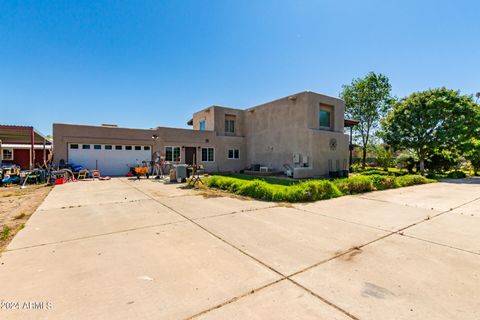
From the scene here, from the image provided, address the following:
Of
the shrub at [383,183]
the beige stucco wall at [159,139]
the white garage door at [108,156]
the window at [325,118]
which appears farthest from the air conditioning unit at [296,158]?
the white garage door at [108,156]

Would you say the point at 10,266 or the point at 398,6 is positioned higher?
the point at 398,6

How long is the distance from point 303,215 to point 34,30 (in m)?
13.5

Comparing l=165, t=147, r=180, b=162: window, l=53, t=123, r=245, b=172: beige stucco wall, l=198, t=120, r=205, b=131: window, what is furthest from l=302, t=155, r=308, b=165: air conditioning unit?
Answer: l=198, t=120, r=205, b=131: window

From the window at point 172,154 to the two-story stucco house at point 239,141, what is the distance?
8 cm

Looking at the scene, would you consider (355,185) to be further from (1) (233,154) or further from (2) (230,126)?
(2) (230,126)

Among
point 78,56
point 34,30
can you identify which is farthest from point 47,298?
point 78,56

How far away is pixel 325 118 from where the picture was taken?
16.3 metres

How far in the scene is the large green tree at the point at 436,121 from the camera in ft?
52.9

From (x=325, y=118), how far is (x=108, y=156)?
1687 centimetres

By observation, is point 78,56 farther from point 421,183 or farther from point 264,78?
Answer: point 421,183

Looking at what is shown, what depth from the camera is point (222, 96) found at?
2131cm

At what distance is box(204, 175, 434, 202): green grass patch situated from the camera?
7.47 metres

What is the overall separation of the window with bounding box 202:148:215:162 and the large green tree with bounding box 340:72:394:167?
61.1 ft

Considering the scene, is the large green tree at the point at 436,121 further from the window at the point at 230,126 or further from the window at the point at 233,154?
the window at the point at 230,126
